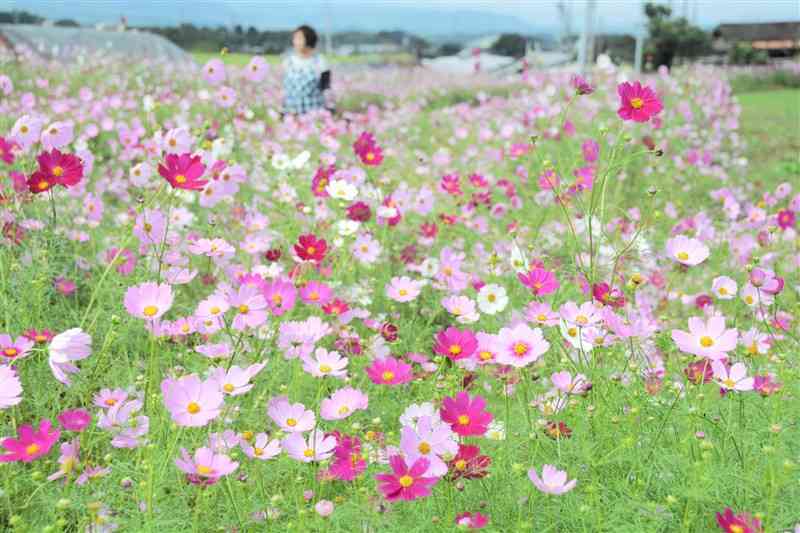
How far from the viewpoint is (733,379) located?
1.46m

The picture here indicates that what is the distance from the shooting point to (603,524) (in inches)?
50.4

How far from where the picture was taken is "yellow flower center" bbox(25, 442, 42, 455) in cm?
131

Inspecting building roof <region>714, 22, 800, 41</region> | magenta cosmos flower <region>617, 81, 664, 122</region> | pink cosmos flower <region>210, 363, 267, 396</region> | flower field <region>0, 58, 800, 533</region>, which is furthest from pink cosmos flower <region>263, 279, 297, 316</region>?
building roof <region>714, 22, 800, 41</region>

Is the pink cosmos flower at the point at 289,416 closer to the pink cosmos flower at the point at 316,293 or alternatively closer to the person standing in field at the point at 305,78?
the pink cosmos flower at the point at 316,293

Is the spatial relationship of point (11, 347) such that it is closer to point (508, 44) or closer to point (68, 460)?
point (68, 460)

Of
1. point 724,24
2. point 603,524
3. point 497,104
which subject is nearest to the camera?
point 603,524

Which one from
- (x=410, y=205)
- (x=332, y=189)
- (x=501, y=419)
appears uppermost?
(x=332, y=189)

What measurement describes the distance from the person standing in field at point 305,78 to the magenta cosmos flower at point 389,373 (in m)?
5.04

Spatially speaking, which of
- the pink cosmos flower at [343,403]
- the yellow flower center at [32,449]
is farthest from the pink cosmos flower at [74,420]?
the pink cosmos flower at [343,403]

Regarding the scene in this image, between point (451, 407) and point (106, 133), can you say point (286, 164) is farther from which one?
point (106, 133)

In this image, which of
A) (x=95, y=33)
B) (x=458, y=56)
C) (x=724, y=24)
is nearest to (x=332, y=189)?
(x=95, y=33)

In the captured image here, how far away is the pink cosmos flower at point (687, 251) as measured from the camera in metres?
1.68

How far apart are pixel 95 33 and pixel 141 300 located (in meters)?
12.9

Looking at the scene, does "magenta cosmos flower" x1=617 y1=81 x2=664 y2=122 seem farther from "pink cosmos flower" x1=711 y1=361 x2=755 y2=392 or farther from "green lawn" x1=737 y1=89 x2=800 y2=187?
"green lawn" x1=737 y1=89 x2=800 y2=187
